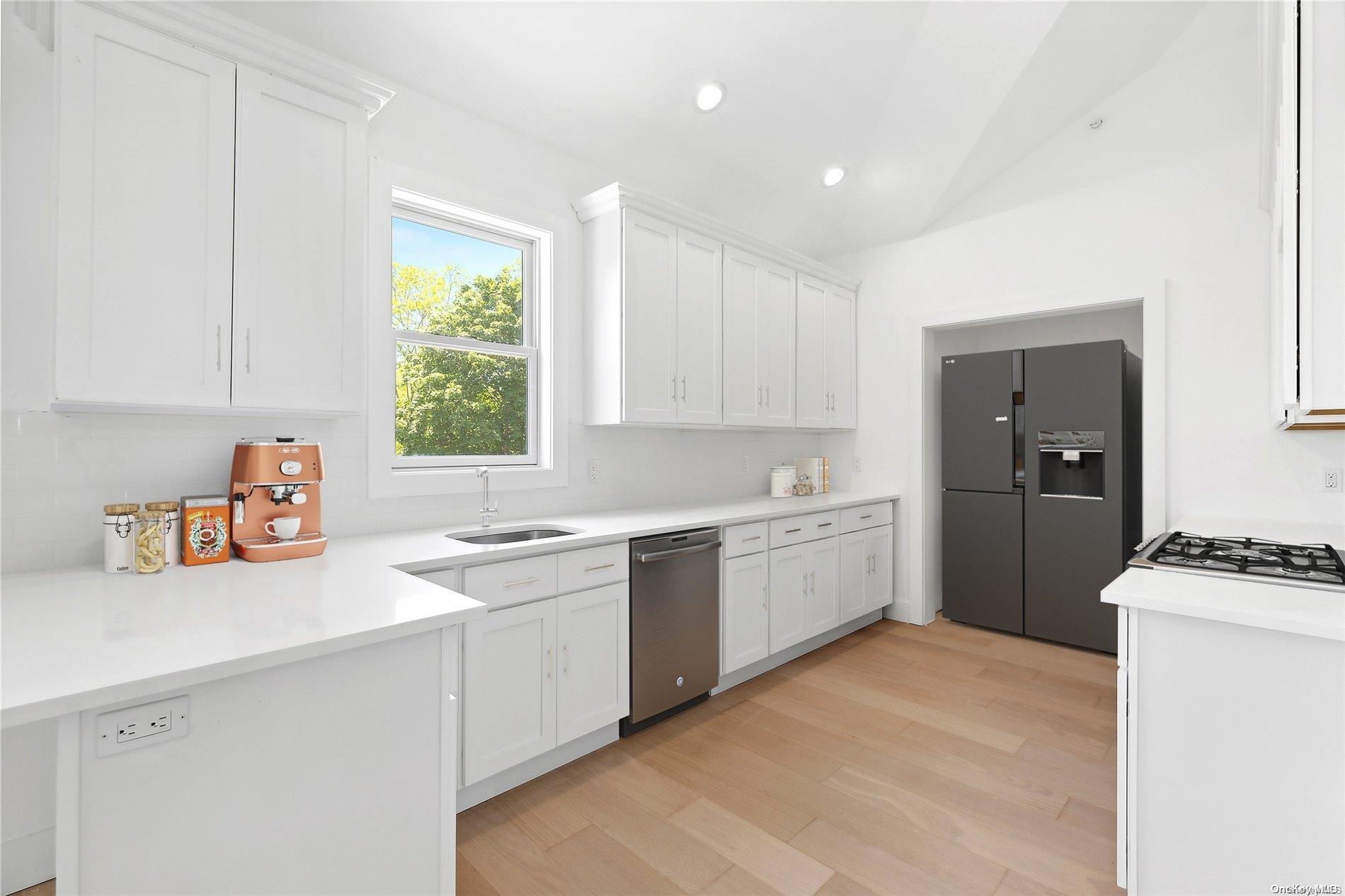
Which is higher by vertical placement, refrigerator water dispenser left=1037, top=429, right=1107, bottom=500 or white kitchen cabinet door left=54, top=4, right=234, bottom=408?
white kitchen cabinet door left=54, top=4, right=234, bottom=408

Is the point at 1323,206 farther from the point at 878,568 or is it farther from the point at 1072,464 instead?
the point at 878,568

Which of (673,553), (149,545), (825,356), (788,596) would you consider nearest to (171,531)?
(149,545)

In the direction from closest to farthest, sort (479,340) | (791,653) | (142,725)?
(142,725) → (479,340) → (791,653)

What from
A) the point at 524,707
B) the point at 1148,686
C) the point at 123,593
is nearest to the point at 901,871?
the point at 1148,686

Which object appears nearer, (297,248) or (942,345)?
(297,248)

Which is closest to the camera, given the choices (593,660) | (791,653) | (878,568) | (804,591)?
(593,660)

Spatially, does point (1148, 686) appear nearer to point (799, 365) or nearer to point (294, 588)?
point (294, 588)

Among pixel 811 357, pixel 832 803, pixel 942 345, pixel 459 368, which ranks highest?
pixel 942 345

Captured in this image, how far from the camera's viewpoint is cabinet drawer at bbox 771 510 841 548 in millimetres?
3416

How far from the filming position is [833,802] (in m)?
2.25

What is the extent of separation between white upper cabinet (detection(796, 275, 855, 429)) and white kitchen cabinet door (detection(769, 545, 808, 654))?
107 centimetres

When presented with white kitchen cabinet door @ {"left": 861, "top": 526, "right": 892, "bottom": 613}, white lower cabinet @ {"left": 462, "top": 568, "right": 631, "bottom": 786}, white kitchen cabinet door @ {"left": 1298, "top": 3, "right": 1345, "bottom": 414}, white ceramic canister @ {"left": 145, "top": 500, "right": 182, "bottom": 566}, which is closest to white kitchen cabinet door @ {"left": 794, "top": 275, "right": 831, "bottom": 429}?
white kitchen cabinet door @ {"left": 861, "top": 526, "right": 892, "bottom": 613}

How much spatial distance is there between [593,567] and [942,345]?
3683 mm

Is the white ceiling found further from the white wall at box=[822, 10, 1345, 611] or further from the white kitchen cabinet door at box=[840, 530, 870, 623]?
the white kitchen cabinet door at box=[840, 530, 870, 623]
